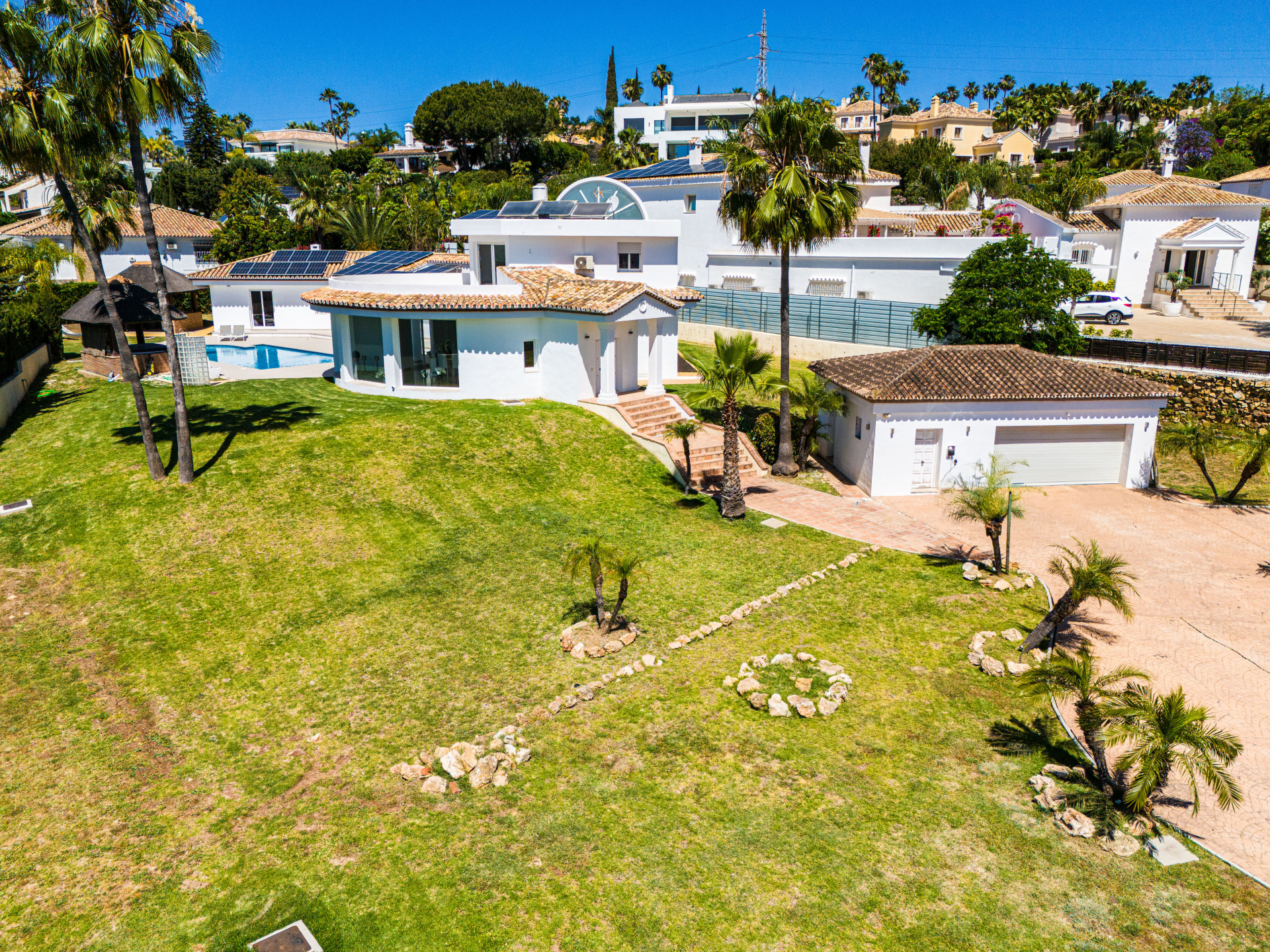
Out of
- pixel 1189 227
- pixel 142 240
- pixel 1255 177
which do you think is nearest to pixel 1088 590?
pixel 1189 227

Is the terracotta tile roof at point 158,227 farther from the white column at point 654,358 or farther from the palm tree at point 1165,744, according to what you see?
the palm tree at point 1165,744

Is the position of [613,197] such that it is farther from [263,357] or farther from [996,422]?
[996,422]

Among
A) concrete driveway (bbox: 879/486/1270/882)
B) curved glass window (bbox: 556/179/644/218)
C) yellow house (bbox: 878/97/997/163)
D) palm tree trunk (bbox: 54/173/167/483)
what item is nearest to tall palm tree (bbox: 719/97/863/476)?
concrete driveway (bbox: 879/486/1270/882)

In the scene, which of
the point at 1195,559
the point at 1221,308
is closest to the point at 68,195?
the point at 1195,559

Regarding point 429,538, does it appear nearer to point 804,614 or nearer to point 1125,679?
point 804,614

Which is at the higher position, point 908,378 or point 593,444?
point 908,378

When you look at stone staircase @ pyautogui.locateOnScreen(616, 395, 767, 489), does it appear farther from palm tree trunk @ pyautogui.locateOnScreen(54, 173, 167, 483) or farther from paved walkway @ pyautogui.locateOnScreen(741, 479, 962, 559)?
palm tree trunk @ pyautogui.locateOnScreen(54, 173, 167, 483)
